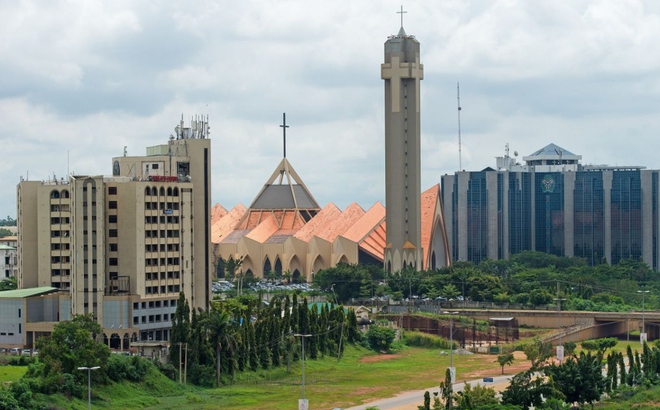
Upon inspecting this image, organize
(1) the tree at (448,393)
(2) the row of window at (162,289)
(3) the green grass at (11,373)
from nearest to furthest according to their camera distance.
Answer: (1) the tree at (448,393)
(3) the green grass at (11,373)
(2) the row of window at (162,289)

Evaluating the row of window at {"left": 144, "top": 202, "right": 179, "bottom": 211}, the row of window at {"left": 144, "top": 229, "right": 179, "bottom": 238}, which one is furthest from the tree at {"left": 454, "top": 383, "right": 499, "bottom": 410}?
the row of window at {"left": 144, "top": 202, "right": 179, "bottom": 211}

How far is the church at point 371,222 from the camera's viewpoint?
558 ft

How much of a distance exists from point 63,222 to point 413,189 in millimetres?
68373

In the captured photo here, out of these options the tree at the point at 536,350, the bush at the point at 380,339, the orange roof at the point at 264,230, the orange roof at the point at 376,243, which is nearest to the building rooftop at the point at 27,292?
the bush at the point at 380,339

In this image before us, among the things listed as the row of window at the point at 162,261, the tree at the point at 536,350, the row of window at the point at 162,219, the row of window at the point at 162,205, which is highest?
the row of window at the point at 162,205

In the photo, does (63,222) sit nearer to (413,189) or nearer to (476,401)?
(476,401)

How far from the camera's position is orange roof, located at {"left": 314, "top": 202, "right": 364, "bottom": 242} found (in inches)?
7205

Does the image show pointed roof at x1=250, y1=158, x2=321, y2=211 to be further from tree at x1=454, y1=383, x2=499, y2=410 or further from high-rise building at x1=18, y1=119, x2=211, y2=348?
tree at x1=454, y1=383, x2=499, y2=410

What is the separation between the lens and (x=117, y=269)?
355ft

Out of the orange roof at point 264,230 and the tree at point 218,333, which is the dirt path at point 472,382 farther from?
the orange roof at point 264,230

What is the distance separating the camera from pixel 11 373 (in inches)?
3462

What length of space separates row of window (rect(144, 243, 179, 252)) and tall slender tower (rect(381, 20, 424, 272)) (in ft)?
205

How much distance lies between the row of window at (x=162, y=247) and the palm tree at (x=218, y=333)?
44.4 ft

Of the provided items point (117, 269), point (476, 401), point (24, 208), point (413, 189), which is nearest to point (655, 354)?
point (476, 401)
